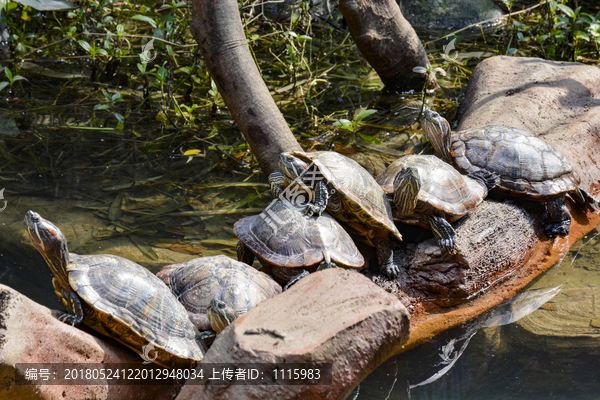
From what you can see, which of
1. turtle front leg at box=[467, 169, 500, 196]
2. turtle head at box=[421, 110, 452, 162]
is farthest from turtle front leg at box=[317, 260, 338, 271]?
turtle head at box=[421, 110, 452, 162]

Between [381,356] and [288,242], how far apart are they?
3.02ft

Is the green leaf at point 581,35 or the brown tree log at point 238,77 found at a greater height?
the brown tree log at point 238,77

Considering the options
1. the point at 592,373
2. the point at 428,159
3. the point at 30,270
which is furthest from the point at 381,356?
the point at 30,270

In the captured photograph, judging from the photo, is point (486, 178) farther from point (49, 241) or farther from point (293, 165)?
point (49, 241)

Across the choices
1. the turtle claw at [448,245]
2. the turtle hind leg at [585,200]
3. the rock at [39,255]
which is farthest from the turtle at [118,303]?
the turtle hind leg at [585,200]

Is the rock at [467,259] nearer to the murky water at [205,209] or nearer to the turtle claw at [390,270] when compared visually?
the turtle claw at [390,270]

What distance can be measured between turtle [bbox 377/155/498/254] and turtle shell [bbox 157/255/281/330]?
0.96 meters

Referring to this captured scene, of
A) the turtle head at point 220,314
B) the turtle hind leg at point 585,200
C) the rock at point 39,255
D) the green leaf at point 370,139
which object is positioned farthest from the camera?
the green leaf at point 370,139

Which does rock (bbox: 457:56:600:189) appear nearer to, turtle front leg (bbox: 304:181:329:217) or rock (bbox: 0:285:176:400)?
turtle front leg (bbox: 304:181:329:217)

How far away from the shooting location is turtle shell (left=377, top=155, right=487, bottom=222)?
3.09m

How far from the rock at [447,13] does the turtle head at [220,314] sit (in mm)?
7201

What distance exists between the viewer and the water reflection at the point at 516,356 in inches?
104

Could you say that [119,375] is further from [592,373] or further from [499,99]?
[499,99]

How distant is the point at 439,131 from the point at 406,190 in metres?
0.99
